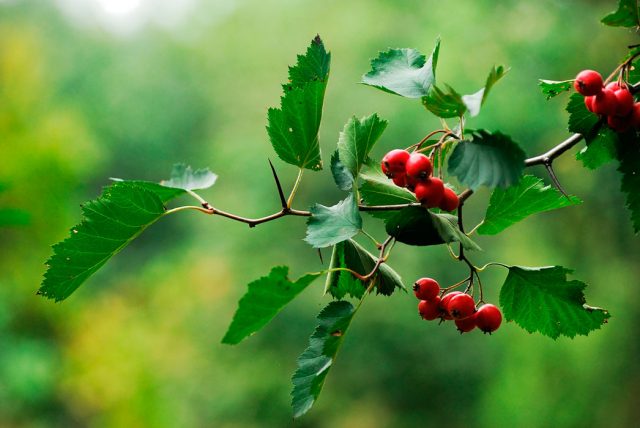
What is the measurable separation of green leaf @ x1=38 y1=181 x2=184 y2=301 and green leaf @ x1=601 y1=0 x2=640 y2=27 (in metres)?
0.33

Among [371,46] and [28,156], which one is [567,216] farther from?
[28,156]

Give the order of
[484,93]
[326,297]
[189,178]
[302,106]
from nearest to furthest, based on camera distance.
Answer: [484,93]
[302,106]
[189,178]
[326,297]

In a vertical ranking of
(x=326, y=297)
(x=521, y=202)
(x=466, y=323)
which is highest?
(x=521, y=202)

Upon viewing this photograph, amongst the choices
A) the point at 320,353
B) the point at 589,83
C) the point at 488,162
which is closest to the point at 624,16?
the point at 589,83

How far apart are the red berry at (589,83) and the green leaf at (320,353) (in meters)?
0.21

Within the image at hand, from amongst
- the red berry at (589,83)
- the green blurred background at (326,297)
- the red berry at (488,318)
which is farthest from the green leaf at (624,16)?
the green blurred background at (326,297)

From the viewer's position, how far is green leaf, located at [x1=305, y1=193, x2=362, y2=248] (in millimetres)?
425

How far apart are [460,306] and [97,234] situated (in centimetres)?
29

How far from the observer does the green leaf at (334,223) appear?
1.40 feet

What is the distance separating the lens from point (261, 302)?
1.25 ft

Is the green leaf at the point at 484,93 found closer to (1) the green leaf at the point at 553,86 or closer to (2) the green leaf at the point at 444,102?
(2) the green leaf at the point at 444,102

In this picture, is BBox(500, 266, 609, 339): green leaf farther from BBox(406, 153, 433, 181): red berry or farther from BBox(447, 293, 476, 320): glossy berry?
BBox(406, 153, 433, 181): red berry

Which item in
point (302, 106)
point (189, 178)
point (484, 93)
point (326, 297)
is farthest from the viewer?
point (326, 297)

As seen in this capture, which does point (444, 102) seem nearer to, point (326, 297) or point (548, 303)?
point (548, 303)
